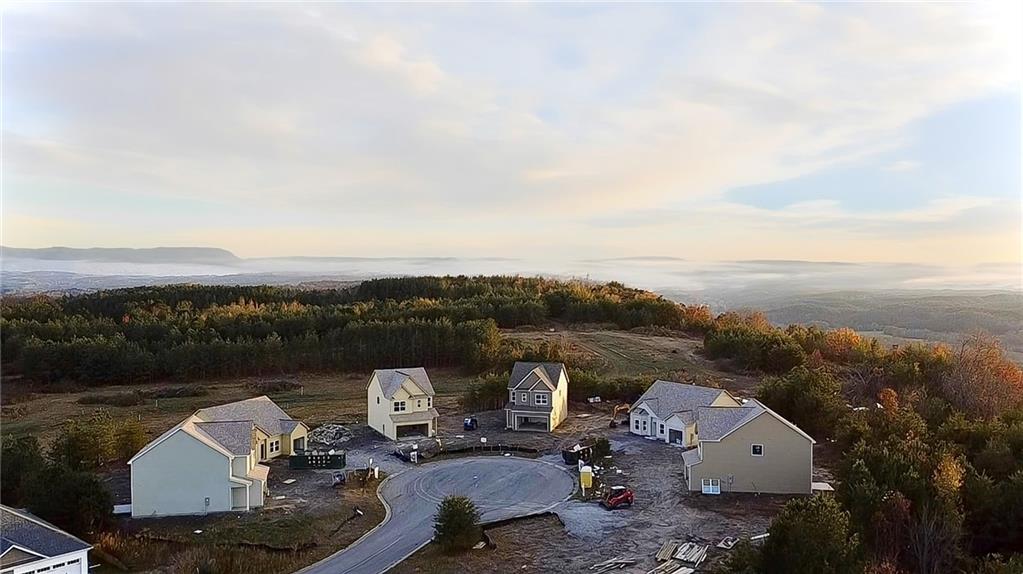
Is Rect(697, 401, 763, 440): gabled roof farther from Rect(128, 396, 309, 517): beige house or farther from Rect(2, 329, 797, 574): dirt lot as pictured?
Rect(128, 396, 309, 517): beige house

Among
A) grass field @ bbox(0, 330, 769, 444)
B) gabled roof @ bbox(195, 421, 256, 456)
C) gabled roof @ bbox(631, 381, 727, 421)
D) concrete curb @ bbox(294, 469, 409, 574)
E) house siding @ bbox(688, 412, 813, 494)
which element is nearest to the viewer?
concrete curb @ bbox(294, 469, 409, 574)

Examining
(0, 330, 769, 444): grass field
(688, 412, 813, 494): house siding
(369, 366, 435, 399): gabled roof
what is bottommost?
(0, 330, 769, 444): grass field

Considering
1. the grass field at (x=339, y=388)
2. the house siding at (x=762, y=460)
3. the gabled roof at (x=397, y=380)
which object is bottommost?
the grass field at (x=339, y=388)

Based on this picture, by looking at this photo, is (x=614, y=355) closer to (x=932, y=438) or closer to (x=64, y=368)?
(x=932, y=438)

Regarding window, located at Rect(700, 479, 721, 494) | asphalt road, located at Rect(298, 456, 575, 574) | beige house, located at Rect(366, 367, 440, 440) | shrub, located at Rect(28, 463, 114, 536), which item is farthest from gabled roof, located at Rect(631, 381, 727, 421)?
shrub, located at Rect(28, 463, 114, 536)

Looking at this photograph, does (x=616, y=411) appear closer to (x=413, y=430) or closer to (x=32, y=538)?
(x=413, y=430)

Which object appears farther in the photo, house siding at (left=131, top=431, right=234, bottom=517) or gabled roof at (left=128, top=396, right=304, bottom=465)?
gabled roof at (left=128, top=396, right=304, bottom=465)

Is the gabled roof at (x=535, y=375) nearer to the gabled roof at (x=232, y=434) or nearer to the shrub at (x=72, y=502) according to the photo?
the gabled roof at (x=232, y=434)

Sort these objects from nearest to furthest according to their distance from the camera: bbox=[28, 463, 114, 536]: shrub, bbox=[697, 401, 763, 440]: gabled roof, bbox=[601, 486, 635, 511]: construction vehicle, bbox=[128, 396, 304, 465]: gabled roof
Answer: bbox=[28, 463, 114, 536]: shrub < bbox=[601, 486, 635, 511]: construction vehicle < bbox=[128, 396, 304, 465]: gabled roof < bbox=[697, 401, 763, 440]: gabled roof

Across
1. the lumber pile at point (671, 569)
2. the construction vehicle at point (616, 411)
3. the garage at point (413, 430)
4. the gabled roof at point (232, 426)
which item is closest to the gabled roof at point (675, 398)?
the construction vehicle at point (616, 411)
